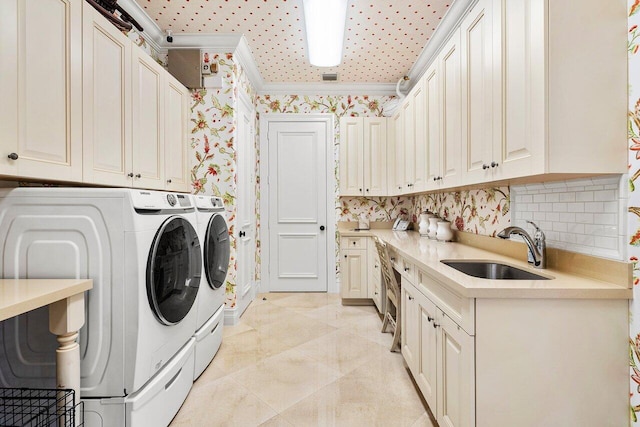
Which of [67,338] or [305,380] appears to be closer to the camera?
[67,338]

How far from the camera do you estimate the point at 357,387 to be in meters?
2.03

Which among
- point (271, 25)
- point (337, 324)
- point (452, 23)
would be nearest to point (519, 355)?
point (337, 324)

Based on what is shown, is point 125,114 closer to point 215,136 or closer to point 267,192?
point 215,136

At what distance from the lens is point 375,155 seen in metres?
3.91

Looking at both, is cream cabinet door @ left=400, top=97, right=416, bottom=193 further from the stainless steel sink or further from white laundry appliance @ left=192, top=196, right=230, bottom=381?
white laundry appliance @ left=192, top=196, right=230, bottom=381

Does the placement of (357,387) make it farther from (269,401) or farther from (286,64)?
(286,64)

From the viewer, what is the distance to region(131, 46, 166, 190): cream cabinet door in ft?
7.02

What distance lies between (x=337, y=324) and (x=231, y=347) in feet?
3.33

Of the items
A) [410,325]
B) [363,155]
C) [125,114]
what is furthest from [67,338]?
[363,155]

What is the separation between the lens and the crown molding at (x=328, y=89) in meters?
4.06

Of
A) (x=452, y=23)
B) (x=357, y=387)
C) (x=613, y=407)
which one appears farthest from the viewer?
(x=452, y=23)

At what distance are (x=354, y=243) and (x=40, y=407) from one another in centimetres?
281

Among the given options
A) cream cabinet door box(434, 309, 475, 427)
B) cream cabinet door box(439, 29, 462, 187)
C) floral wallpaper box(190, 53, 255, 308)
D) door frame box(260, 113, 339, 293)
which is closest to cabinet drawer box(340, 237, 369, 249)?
door frame box(260, 113, 339, 293)

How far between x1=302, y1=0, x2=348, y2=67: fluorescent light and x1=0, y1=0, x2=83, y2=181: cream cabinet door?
4.72 feet
